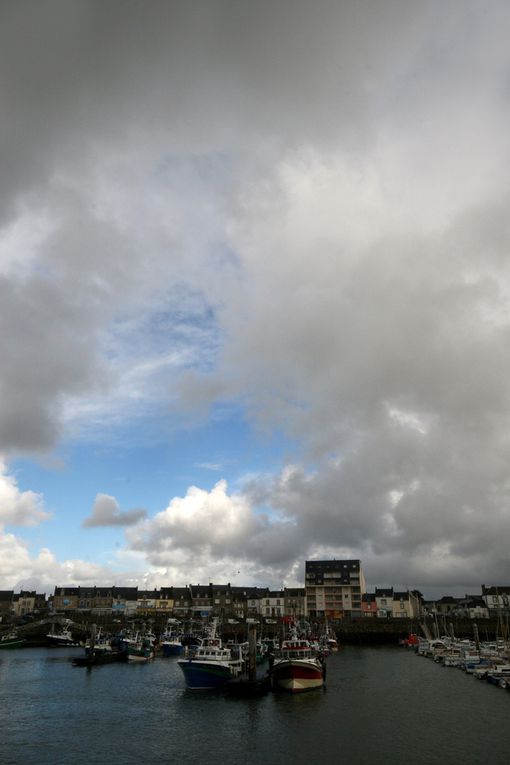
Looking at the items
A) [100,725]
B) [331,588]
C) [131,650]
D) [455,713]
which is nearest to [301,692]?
[455,713]

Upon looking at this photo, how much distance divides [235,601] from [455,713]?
16065cm

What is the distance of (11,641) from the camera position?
125625 mm

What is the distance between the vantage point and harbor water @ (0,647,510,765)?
1436 inches

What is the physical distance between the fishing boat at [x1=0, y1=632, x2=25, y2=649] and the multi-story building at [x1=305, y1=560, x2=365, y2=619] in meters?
93.6

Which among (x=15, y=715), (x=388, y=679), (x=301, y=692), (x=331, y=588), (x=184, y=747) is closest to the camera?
(x=184, y=747)

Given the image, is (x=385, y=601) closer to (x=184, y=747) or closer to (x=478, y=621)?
(x=478, y=621)

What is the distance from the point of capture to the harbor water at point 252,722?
36.5m

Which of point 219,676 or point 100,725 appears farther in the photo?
point 219,676

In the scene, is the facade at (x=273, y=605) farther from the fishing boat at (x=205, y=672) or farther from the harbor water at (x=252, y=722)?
the fishing boat at (x=205, y=672)

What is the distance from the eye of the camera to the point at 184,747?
38875 millimetres

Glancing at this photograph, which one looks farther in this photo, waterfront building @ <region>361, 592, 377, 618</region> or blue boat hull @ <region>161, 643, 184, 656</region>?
waterfront building @ <region>361, 592, 377, 618</region>

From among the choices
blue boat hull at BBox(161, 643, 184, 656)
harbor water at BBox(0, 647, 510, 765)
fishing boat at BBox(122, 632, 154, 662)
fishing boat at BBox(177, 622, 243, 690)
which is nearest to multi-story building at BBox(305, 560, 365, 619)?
blue boat hull at BBox(161, 643, 184, 656)

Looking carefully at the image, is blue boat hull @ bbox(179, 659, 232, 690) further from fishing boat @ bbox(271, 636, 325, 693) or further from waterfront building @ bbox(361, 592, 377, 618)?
waterfront building @ bbox(361, 592, 377, 618)

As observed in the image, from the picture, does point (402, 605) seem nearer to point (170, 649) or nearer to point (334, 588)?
point (334, 588)
